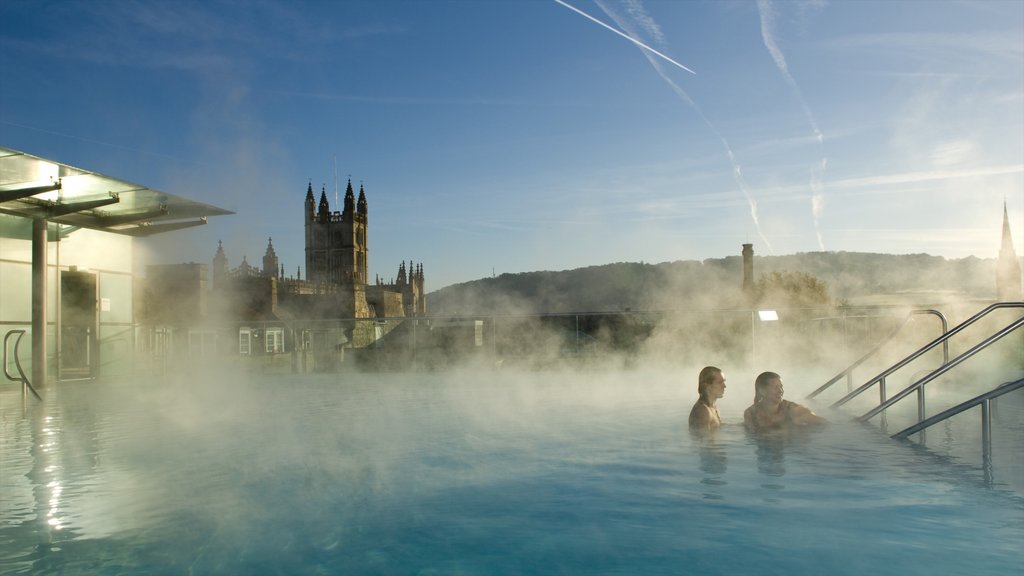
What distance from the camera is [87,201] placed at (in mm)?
9977

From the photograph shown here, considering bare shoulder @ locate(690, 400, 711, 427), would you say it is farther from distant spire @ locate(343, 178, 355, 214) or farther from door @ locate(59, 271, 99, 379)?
distant spire @ locate(343, 178, 355, 214)

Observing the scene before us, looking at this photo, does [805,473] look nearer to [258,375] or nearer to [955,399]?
[955,399]

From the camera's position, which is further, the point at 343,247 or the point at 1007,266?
the point at 343,247

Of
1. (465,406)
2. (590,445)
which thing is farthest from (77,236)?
(590,445)

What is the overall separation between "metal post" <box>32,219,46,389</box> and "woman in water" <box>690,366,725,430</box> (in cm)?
889

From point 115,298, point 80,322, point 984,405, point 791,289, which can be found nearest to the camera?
point 984,405

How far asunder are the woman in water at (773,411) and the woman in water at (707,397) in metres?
0.30

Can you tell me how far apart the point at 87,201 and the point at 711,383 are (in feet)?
28.4

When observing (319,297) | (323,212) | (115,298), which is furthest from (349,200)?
(115,298)

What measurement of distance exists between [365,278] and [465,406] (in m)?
85.5

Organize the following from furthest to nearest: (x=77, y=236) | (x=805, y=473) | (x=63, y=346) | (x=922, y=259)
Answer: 1. (x=922, y=259)
2. (x=63, y=346)
3. (x=77, y=236)
4. (x=805, y=473)

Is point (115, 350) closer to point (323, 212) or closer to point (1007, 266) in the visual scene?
point (1007, 266)

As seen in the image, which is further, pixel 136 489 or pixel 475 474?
Result: pixel 475 474

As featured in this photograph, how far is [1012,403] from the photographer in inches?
281
